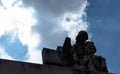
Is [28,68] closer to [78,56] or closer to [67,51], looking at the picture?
[67,51]

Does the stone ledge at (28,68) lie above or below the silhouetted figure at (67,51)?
below

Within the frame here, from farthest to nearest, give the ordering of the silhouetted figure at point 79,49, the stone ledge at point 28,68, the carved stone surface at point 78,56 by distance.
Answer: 1. the silhouetted figure at point 79,49
2. the carved stone surface at point 78,56
3. the stone ledge at point 28,68

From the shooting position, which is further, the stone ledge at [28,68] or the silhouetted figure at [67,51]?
the silhouetted figure at [67,51]

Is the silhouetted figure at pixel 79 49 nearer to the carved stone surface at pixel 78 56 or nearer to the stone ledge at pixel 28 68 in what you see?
the carved stone surface at pixel 78 56

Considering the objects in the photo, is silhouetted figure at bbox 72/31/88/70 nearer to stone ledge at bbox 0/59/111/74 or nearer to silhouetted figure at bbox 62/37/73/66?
silhouetted figure at bbox 62/37/73/66

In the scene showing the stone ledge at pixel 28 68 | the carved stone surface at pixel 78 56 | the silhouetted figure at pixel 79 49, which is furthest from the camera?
the silhouetted figure at pixel 79 49

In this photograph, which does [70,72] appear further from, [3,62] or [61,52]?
[3,62]

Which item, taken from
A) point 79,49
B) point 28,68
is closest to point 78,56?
point 79,49

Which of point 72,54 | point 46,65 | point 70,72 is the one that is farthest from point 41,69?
point 72,54

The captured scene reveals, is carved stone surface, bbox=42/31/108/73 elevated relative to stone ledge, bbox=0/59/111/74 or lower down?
elevated

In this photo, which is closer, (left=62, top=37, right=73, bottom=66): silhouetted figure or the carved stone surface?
the carved stone surface

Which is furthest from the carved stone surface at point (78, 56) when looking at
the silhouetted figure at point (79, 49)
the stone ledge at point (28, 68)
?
the stone ledge at point (28, 68)

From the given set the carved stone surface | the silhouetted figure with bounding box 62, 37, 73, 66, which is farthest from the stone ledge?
the silhouetted figure with bounding box 62, 37, 73, 66

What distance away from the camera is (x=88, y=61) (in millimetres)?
7680
